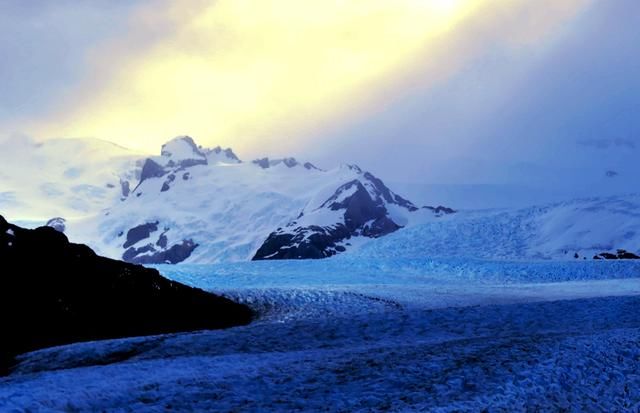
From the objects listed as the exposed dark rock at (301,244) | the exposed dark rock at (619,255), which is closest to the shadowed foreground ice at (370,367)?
the exposed dark rock at (619,255)

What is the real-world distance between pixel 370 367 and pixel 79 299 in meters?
15.3

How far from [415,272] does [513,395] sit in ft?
133

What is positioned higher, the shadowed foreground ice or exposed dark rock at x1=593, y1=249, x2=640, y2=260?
exposed dark rock at x1=593, y1=249, x2=640, y2=260

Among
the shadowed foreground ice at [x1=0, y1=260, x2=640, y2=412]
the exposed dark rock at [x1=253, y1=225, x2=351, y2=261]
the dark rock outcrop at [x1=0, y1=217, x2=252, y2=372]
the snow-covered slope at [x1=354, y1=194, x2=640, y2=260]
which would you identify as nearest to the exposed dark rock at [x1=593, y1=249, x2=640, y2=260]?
the snow-covered slope at [x1=354, y1=194, x2=640, y2=260]

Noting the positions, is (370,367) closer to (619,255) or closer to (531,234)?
(619,255)

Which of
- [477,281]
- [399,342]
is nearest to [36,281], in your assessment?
[399,342]

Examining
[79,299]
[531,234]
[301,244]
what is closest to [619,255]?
[531,234]

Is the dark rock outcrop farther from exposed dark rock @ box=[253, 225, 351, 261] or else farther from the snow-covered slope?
exposed dark rock @ box=[253, 225, 351, 261]

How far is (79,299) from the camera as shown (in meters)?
25.7

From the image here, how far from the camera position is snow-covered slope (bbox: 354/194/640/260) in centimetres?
7150

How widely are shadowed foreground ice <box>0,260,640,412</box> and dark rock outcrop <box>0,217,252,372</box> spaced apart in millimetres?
4573

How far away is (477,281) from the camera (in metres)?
46.8

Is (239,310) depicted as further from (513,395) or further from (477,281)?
(477,281)

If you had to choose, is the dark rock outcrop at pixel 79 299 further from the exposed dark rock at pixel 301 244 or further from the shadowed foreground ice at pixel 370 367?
the exposed dark rock at pixel 301 244
